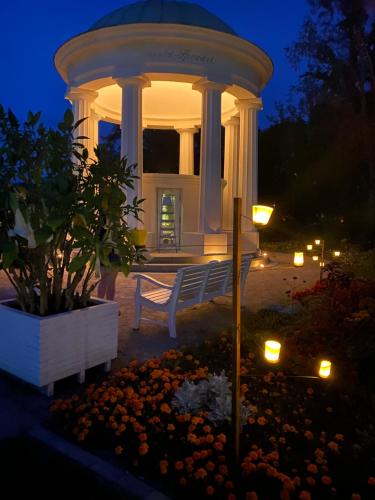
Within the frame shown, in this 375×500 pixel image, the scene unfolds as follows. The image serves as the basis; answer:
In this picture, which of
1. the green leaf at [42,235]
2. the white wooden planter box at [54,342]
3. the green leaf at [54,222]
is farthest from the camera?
the white wooden planter box at [54,342]

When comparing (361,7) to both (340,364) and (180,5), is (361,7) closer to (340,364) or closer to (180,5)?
(180,5)

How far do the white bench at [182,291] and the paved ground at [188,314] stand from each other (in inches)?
8.9

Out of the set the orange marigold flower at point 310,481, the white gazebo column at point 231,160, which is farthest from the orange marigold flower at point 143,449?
the white gazebo column at point 231,160

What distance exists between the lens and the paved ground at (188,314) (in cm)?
539

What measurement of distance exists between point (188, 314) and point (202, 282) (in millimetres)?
858

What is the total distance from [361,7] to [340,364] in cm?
2170

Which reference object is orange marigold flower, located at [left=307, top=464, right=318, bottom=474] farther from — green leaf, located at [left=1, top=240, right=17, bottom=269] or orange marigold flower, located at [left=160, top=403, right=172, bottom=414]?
green leaf, located at [left=1, top=240, right=17, bottom=269]

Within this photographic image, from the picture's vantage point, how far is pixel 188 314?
7043mm

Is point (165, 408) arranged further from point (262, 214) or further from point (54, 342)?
point (262, 214)

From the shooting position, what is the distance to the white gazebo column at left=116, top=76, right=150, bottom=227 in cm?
1173

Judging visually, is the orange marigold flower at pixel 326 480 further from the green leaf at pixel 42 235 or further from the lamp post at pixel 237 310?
the green leaf at pixel 42 235

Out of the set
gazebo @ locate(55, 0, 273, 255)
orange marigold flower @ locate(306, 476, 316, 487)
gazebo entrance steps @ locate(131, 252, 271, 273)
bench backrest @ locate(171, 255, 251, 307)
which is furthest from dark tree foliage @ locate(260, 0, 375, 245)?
orange marigold flower @ locate(306, 476, 316, 487)

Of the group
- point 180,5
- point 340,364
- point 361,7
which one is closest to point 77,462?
point 340,364

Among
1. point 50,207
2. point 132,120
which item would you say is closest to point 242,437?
point 50,207
